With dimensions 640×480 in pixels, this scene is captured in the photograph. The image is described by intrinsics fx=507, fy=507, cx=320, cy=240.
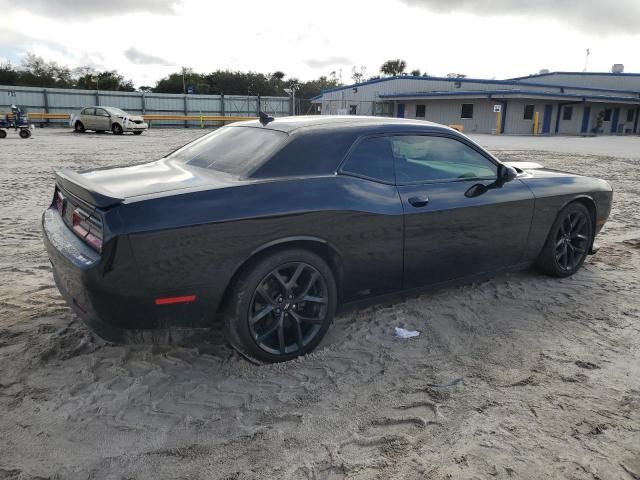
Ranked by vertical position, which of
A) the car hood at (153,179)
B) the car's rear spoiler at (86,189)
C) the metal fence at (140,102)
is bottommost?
the car's rear spoiler at (86,189)

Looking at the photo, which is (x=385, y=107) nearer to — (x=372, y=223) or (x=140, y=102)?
(x=140, y=102)

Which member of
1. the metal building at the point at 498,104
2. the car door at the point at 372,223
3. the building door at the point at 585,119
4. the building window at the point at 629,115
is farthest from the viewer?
the building window at the point at 629,115

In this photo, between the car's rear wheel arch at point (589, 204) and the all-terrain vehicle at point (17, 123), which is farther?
the all-terrain vehicle at point (17, 123)

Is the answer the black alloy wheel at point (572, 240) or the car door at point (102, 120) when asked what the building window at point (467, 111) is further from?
the black alloy wheel at point (572, 240)

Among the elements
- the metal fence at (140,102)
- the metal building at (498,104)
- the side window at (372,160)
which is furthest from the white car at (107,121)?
the side window at (372,160)

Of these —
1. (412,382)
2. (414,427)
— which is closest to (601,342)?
(412,382)

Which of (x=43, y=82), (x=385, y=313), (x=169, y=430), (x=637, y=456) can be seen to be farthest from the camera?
(x=43, y=82)

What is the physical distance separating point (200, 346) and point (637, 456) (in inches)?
100

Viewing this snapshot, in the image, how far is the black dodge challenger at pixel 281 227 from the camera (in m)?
2.70

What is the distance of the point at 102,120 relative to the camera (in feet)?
86.6

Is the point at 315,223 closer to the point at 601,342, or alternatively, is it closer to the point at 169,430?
the point at 169,430

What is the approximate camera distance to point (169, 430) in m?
2.57

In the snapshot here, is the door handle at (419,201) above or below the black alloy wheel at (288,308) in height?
above

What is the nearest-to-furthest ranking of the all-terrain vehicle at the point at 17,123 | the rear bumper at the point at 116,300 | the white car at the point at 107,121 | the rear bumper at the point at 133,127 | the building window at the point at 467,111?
the rear bumper at the point at 116,300, the all-terrain vehicle at the point at 17,123, the white car at the point at 107,121, the rear bumper at the point at 133,127, the building window at the point at 467,111
